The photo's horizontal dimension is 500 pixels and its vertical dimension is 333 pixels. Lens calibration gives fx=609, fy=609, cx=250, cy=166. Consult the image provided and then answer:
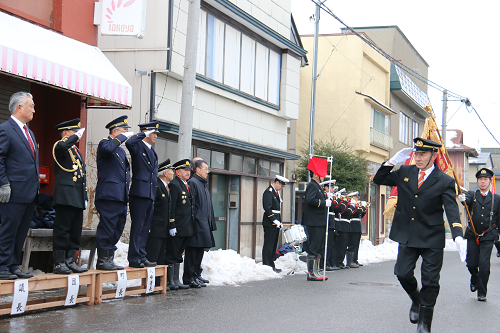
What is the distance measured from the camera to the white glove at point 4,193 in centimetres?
696

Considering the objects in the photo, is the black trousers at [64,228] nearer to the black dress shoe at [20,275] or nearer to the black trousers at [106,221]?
the black trousers at [106,221]

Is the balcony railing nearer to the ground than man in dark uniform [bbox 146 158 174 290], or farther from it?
farther from it

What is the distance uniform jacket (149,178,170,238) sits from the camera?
9.95 metres

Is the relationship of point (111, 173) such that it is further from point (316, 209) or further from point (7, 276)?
point (316, 209)

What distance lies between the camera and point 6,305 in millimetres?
7113

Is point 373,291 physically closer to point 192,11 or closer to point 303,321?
point 303,321

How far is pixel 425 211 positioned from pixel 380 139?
83.7 feet

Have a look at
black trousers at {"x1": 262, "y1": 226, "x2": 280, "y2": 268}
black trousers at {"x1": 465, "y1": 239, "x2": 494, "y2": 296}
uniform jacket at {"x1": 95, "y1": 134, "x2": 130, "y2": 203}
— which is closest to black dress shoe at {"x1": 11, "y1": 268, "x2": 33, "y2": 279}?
uniform jacket at {"x1": 95, "y1": 134, "x2": 130, "y2": 203}

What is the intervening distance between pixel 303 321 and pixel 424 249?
70.1 inches

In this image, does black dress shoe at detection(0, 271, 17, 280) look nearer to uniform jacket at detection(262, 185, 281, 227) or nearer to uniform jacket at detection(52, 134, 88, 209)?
uniform jacket at detection(52, 134, 88, 209)

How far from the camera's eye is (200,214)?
35.9ft

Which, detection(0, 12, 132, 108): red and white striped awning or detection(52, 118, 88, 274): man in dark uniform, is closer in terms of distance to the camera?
detection(52, 118, 88, 274): man in dark uniform

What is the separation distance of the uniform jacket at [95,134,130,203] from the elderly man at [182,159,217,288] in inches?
89.2

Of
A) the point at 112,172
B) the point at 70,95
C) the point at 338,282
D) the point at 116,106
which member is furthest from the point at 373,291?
the point at 70,95
